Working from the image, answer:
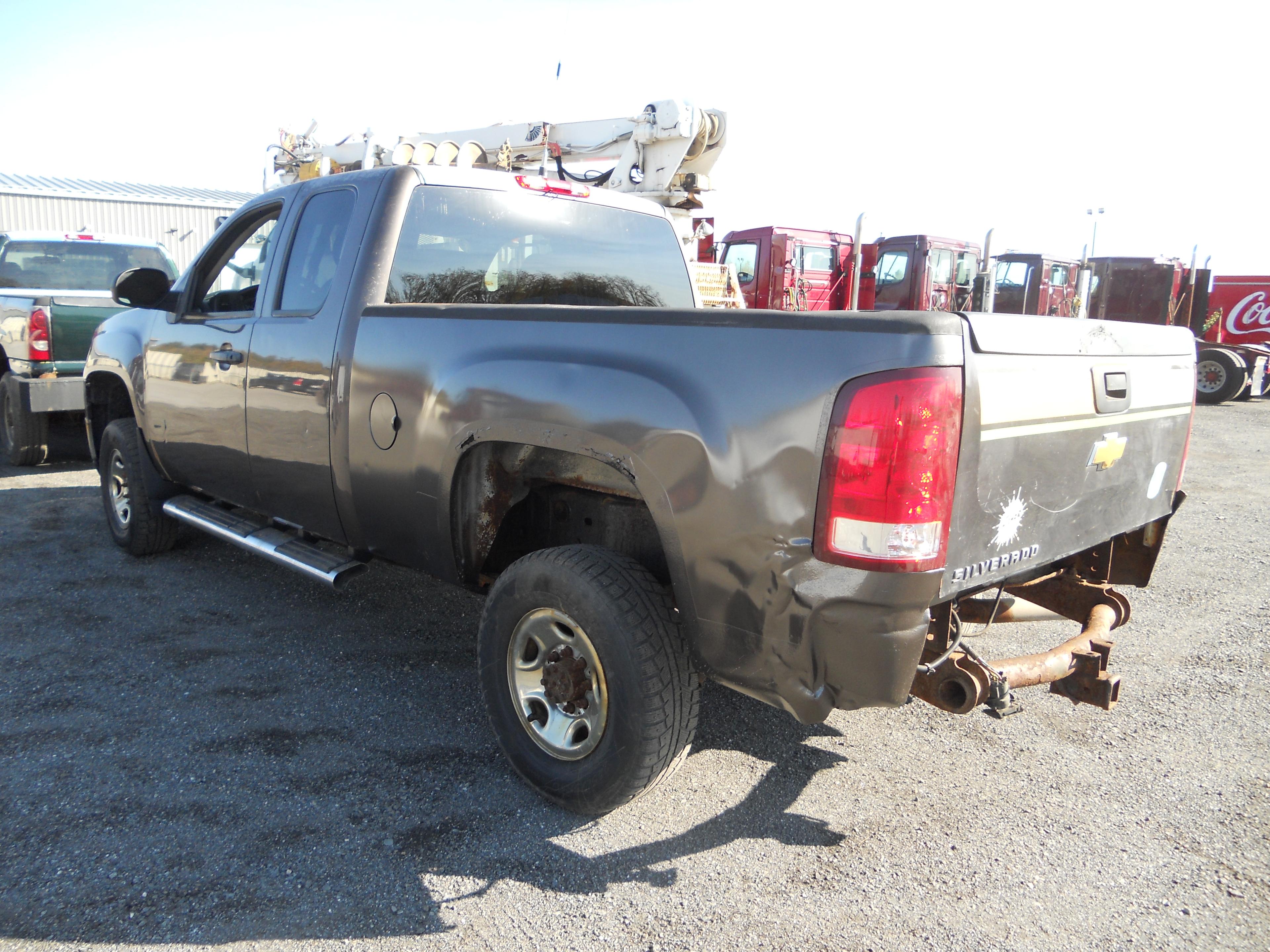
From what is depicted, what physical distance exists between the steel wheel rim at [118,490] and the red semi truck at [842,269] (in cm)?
1209

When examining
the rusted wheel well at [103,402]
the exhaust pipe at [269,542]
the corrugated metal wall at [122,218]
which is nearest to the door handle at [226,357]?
the exhaust pipe at [269,542]

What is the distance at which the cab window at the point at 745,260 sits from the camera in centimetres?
1684

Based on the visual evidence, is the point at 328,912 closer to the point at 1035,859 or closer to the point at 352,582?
the point at 1035,859

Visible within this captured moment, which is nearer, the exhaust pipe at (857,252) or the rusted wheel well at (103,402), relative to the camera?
the rusted wheel well at (103,402)

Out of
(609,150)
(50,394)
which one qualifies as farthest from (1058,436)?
(609,150)

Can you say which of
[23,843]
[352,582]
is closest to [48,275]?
[352,582]

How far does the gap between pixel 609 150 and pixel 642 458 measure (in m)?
10.5

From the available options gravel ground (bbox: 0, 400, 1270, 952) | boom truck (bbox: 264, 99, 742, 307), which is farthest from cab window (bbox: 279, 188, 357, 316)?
boom truck (bbox: 264, 99, 742, 307)

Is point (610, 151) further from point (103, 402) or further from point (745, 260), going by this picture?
point (103, 402)

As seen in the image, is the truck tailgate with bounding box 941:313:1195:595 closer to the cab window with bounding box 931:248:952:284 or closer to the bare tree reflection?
the bare tree reflection

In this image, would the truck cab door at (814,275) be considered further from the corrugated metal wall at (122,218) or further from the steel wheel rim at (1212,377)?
the corrugated metal wall at (122,218)

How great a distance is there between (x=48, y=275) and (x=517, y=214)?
750 centimetres

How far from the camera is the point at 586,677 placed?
2.78m

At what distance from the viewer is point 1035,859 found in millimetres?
2713
